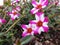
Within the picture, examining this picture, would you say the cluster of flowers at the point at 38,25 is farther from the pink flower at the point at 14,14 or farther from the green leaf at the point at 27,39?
the pink flower at the point at 14,14

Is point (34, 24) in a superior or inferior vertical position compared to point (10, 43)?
superior

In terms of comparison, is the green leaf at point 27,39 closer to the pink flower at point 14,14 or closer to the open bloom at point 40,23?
the open bloom at point 40,23

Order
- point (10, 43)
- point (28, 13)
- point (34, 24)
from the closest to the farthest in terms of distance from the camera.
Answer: point (34, 24), point (10, 43), point (28, 13)

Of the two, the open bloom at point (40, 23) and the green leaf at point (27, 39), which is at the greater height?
the open bloom at point (40, 23)

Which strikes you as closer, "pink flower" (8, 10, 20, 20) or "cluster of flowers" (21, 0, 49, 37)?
"cluster of flowers" (21, 0, 49, 37)

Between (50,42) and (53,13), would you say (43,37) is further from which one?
(53,13)

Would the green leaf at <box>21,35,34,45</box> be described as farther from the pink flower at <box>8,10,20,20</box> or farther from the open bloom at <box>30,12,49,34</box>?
the pink flower at <box>8,10,20,20</box>

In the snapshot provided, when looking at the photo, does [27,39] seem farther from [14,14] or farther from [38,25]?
[14,14]

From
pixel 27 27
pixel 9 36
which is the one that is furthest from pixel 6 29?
pixel 27 27

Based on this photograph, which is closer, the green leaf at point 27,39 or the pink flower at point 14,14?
the green leaf at point 27,39

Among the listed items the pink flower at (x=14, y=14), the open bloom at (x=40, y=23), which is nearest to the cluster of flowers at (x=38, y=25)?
the open bloom at (x=40, y=23)

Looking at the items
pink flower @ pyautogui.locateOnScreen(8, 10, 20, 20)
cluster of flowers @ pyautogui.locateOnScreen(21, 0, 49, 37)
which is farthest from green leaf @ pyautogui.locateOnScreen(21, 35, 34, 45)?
pink flower @ pyautogui.locateOnScreen(8, 10, 20, 20)
